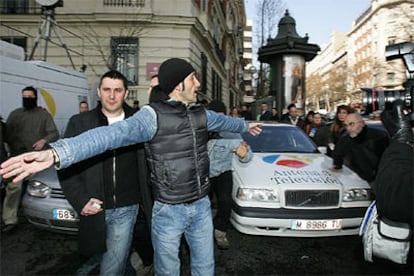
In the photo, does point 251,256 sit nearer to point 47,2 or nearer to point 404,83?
point 404,83

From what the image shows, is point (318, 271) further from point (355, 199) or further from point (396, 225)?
point (396, 225)

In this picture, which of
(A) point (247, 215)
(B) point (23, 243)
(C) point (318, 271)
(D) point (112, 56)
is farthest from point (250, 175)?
(D) point (112, 56)

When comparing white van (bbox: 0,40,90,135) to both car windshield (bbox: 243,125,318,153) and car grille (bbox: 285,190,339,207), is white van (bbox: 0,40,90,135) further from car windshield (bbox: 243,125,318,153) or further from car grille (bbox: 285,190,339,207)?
car grille (bbox: 285,190,339,207)

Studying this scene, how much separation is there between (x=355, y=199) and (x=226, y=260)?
166 cm

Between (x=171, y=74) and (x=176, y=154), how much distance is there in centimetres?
50

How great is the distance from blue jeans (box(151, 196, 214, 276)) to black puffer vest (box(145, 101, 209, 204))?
0.07 m

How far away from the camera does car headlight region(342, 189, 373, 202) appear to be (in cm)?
377

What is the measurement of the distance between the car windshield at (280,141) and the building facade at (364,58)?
5532 millimetres

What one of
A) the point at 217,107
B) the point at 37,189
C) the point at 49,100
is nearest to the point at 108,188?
the point at 37,189

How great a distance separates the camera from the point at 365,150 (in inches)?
154

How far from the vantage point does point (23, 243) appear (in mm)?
3953

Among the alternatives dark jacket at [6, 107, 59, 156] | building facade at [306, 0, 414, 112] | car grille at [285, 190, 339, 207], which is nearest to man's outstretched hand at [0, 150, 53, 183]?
car grille at [285, 190, 339, 207]

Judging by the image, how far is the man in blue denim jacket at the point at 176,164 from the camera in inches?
75.9

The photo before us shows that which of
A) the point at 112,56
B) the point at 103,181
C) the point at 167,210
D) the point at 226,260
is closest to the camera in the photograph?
the point at 167,210
